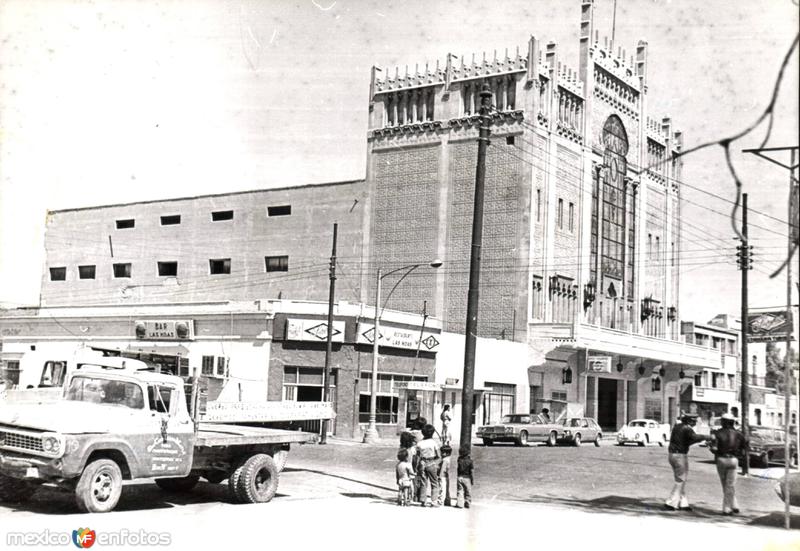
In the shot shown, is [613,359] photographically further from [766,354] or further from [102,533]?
[102,533]

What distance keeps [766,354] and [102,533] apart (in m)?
84.5

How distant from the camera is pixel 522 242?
49.9 m

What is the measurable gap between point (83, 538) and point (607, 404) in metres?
50.0

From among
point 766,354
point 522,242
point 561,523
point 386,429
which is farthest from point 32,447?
point 766,354

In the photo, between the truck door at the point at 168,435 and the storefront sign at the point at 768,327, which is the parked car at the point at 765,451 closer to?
the storefront sign at the point at 768,327

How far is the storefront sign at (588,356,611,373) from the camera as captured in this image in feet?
164

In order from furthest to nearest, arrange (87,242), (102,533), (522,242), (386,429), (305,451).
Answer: (87,242) < (522,242) < (386,429) < (305,451) < (102,533)

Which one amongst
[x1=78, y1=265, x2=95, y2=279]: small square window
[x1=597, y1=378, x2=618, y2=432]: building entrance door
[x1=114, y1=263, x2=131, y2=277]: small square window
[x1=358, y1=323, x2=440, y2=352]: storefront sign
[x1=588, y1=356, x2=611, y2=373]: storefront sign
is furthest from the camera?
[x1=78, y1=265, x2=95, y2=279]: small square window

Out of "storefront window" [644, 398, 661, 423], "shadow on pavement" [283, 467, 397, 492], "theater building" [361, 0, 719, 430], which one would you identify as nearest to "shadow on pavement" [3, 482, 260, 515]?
"shadow on pavement" [283, 467, 397, 492]

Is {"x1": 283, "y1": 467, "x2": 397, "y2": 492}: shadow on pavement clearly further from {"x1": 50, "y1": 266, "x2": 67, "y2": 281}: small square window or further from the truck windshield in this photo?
{"x1": 50, "y1": 266, "x2": 67, "y2": 281}: small square window

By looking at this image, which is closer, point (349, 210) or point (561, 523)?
point (561, 523)

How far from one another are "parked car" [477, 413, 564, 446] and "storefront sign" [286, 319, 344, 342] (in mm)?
7813

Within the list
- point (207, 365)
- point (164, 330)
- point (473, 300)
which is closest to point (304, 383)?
point (207, 365)

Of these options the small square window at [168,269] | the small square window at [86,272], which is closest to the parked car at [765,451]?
the small square window at [168,269]
